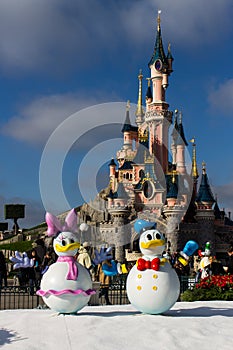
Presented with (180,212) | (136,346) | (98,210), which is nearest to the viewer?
(136,346)

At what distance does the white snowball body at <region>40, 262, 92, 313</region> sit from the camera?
809 centimetres

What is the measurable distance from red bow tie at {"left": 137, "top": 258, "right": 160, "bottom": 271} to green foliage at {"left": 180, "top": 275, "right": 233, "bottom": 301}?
3.18 metres

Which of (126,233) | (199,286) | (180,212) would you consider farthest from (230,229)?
(199,286)

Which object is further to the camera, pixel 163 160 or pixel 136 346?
pixel 163 160

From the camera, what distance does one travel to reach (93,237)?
44594 millimetres

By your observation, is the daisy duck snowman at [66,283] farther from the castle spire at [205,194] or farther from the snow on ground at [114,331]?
the castle spire at [205,194]

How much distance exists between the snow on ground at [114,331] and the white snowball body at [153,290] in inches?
6.8

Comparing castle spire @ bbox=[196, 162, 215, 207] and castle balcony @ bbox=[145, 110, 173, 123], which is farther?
castle balcony @ bbox=[145, 110, 173, 123]

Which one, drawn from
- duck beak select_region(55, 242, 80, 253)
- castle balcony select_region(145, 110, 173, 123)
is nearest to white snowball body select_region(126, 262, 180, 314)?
duck beak select_region(55, 242, 80, 253)

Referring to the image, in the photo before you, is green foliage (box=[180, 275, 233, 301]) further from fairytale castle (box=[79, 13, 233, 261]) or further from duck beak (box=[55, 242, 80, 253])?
fairytale castle (box=[79, 13, 233, 261])

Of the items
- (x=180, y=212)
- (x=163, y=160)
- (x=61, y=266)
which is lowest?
(x=61, y=266)

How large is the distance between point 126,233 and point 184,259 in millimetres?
31887

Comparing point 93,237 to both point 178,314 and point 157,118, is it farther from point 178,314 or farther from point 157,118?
point 178,314

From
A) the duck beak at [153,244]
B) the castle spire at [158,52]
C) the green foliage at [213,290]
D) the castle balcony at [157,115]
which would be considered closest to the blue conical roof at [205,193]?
the castle balcony at [157,115]
